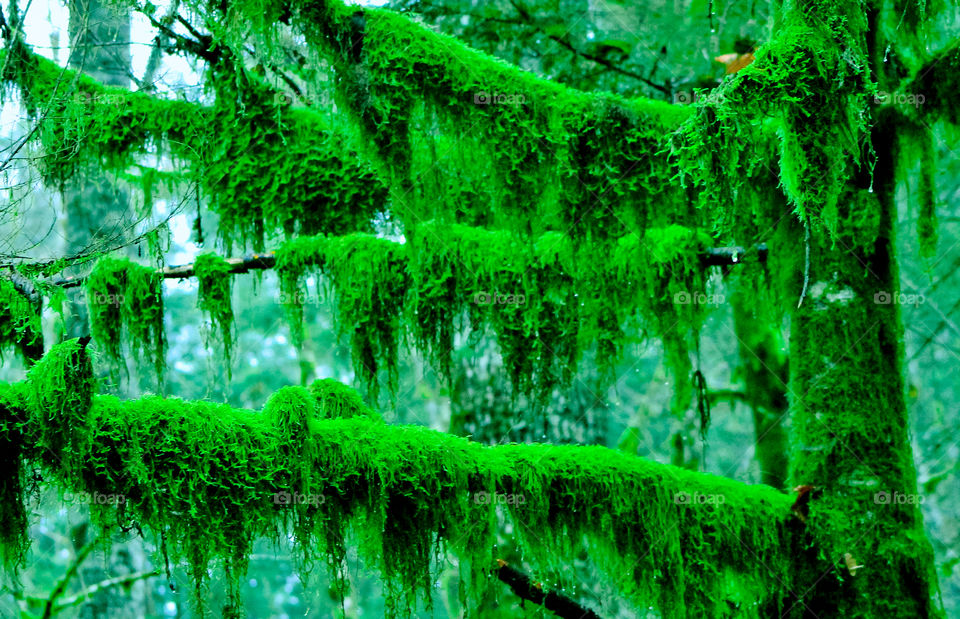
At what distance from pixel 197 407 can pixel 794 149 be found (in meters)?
2.57

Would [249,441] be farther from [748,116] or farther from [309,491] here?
[748,116]

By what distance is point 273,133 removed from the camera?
4.87 m

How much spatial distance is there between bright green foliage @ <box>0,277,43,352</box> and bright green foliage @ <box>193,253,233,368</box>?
99cm

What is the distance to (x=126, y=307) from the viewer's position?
4672mm

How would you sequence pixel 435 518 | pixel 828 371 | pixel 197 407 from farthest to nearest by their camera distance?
pixel 828 371 < pixel 435 518 < pixel 197 407

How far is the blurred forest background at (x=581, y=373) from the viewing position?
4570mm

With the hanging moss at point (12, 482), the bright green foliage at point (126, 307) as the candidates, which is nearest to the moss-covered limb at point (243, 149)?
the bright green foliage at point (126, 307)

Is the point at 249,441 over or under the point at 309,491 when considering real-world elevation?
over

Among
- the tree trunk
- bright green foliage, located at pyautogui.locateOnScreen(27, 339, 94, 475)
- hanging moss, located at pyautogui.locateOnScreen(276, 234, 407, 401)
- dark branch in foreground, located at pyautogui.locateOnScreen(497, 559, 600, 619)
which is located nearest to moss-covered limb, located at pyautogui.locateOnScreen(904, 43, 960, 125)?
hanging moss, located at pyautogui.locateOnScreen(276, 234, 407, 401)

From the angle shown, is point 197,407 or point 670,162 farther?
point 670,162

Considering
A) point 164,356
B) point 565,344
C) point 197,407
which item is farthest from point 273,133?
point 197,407

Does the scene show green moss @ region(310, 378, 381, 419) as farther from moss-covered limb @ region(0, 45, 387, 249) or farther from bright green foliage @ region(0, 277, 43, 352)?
moss-covered limb @ region(0, 45, 387, 249)

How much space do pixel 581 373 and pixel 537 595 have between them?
8.95 ft

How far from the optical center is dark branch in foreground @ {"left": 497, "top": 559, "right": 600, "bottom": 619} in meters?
3.39
